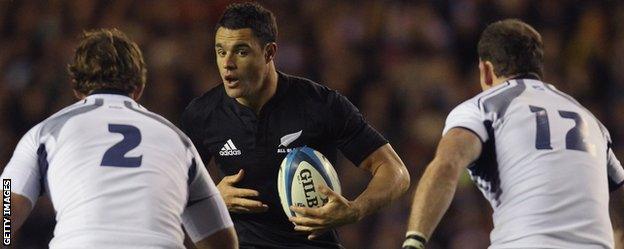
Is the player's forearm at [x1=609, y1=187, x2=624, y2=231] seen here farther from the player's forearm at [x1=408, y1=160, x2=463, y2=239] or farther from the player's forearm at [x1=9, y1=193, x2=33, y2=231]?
the player's forearm at [x1=9, y1=193, x2=33, y2=231]

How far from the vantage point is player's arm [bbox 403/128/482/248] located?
4.76 metres

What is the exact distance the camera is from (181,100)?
32.7 ft

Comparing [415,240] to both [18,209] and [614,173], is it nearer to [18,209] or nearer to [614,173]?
[614,173]

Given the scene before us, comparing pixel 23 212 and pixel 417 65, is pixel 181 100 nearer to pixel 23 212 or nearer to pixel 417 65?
pixel 417 65

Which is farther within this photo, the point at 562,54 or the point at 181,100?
the point at 562,54

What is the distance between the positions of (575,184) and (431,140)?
5.01m

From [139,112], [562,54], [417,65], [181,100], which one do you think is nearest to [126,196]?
[139,112]

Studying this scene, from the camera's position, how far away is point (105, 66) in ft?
16.5

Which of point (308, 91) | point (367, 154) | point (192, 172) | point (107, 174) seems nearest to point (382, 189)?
point (367, 154)

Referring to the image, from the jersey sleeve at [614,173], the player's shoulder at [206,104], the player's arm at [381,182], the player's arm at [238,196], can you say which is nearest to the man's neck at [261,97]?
the player's shoulder at [206,104]

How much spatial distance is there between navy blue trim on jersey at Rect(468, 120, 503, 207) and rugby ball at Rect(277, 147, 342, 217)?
856 mm

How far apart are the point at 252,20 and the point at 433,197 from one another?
1858 millimetres

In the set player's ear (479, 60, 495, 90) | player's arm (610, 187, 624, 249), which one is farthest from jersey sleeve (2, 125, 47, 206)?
player's arm (610, 187, 624, 249)

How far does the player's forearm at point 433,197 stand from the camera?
15.7ft
